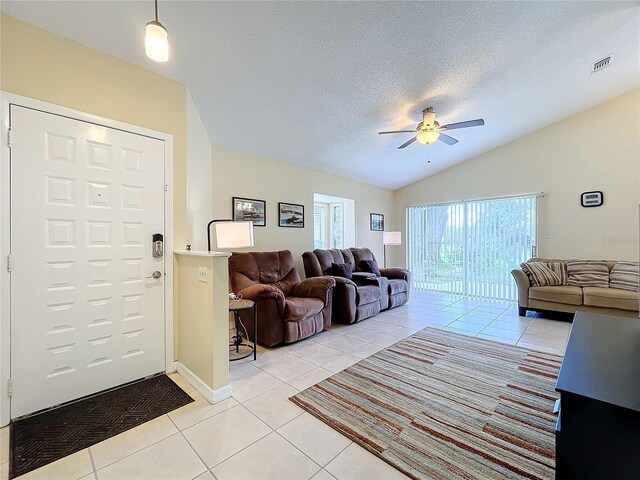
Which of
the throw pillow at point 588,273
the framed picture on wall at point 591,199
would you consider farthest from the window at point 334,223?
the framed picture on wall at point 591,199

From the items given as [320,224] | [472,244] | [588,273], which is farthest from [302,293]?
[588,273]

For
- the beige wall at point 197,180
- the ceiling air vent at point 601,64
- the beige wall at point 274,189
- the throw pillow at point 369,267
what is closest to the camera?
the beige wall at point 197,180

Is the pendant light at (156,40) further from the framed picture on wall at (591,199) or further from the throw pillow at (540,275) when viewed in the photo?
the framed picture on wall at (591,199)

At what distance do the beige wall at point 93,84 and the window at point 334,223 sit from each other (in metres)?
3.46

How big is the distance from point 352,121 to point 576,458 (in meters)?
3.60

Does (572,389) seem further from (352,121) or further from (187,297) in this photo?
(352,121)

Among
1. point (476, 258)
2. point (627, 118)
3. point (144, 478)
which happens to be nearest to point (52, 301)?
point (144, 478)

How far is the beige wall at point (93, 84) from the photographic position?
6.11 feet

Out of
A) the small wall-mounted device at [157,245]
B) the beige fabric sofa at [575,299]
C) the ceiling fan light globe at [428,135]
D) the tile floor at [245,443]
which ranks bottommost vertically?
the tile floor at [245,443]

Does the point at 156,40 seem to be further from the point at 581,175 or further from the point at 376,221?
the point at 581,175

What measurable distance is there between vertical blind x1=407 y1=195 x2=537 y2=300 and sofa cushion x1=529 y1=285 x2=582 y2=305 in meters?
1.08

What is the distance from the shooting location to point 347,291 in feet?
12.6

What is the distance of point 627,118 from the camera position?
4.22 metres

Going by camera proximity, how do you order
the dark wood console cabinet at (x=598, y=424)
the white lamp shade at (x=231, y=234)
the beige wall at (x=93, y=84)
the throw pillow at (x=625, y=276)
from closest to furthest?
the dark wood console cabinet at (x=598, y=424) → the beige wall at (x=93, y=84) → the white lamp shade at (x=231, y=234) → the throw pillow at (x=625, y=276)
